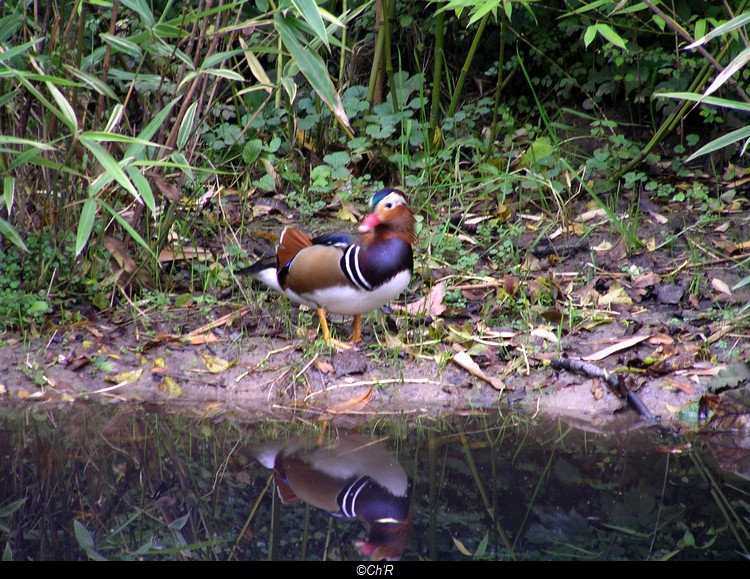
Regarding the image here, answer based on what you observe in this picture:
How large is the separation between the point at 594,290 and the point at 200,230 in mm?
2191

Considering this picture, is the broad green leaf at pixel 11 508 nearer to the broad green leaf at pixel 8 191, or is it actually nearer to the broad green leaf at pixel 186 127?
the broad green leaf at pixel 8 191

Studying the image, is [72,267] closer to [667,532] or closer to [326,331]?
[326,331]

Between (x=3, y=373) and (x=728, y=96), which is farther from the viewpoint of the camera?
(x=728, y=96)

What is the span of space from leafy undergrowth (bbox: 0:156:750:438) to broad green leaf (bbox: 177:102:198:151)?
0.77 metres

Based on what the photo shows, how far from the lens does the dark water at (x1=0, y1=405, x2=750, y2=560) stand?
8.30 ft

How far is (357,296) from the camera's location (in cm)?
403

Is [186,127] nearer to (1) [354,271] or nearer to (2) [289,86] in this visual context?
(2) [289,86]

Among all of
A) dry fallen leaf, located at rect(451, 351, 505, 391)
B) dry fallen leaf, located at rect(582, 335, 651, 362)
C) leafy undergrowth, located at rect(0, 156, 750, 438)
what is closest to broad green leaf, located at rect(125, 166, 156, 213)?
leafy undergrowth, located at rect(0, 156, 750, 438)

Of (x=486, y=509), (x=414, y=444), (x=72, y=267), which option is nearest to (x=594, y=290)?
(x=414, y=444)

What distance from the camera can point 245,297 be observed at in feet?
15.0

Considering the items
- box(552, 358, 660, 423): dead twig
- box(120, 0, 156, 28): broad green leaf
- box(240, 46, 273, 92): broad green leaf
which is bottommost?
box(552, 358, 660, 423): dead twig

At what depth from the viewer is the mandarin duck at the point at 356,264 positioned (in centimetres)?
398

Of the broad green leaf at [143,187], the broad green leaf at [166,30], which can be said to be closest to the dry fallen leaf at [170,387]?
the broad green leaf at [143,187]

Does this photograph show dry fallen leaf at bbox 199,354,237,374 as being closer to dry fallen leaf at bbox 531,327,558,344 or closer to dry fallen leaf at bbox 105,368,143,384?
dry fallen leaf at bbox 105,368,143,384
